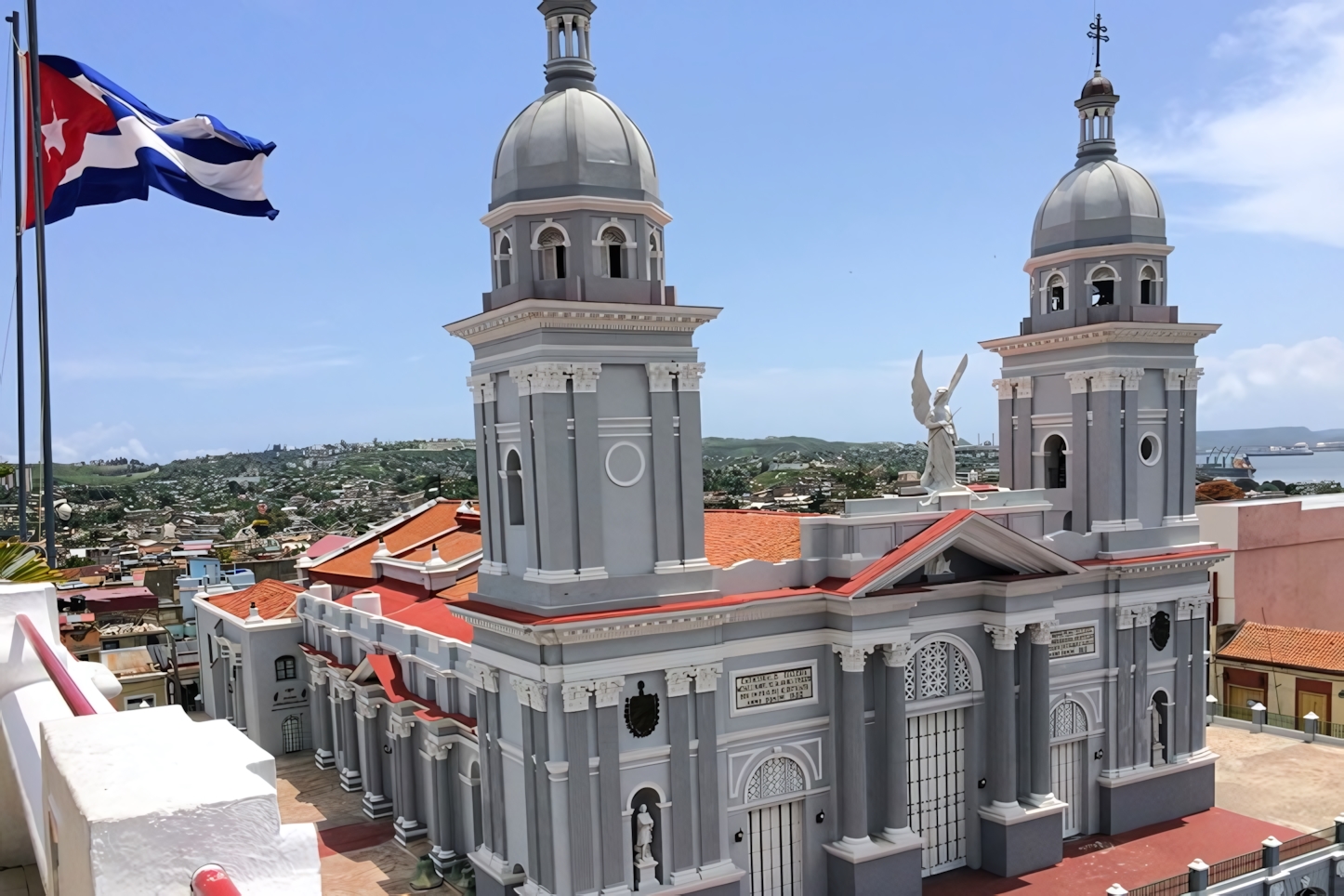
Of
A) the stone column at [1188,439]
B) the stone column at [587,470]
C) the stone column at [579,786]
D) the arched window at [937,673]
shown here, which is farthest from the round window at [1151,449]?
the stone column at [579,786]

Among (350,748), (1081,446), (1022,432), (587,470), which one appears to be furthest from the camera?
(350,748)

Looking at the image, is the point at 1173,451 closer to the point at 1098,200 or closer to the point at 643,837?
the point at 1098,200

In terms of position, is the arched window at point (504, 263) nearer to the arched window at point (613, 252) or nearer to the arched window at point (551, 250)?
the arched window at point (551, 250)

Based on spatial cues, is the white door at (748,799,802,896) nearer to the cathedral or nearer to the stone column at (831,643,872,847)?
the cathedral

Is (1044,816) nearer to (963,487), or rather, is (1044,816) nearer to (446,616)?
(963,487)

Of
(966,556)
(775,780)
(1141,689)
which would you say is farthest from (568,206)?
(1141,689)

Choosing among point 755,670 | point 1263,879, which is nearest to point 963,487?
point 755,670

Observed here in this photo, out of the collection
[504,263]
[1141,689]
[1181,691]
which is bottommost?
[1181,691]

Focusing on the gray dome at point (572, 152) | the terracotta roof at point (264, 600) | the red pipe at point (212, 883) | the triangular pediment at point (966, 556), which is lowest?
the terracotta roof at point (264, 600)

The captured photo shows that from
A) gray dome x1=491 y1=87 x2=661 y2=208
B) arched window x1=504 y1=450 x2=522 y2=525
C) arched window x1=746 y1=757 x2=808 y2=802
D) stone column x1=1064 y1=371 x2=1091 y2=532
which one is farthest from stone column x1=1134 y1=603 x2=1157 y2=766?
gray dome x1=491 y1=87 x2=661 y2=208
